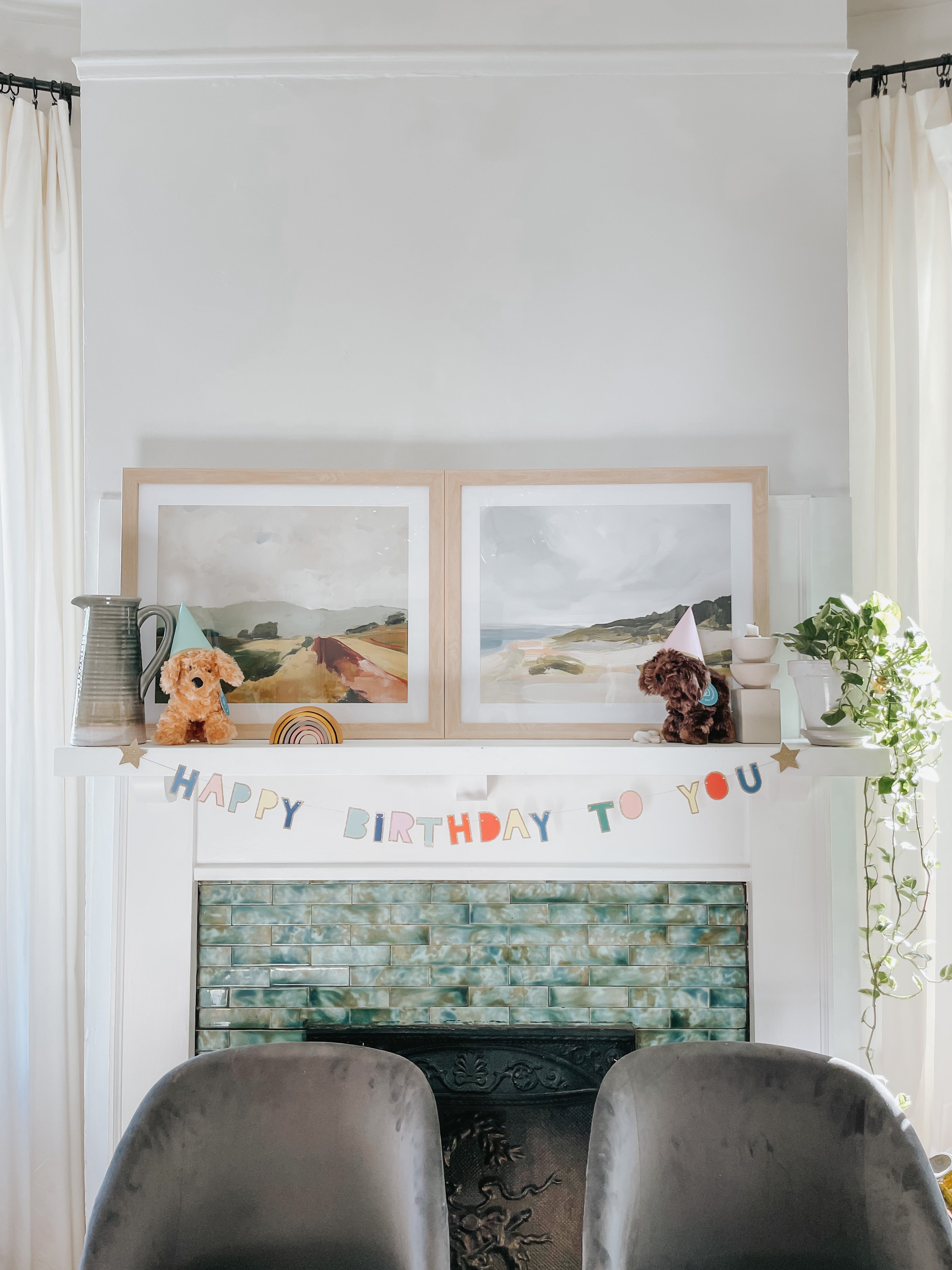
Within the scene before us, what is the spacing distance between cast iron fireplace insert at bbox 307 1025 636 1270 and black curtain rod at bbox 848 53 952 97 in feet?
7.50

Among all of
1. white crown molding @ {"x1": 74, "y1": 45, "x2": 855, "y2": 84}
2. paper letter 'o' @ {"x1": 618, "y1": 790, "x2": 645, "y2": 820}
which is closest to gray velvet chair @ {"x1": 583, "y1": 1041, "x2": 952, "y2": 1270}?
paper letter 'o' @ {"x1": 618, "y1": 790, "x2": 645, "y2": 820}

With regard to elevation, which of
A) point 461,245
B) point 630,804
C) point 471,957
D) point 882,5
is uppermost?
point 882,5

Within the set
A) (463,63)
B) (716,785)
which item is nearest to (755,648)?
(716,785)

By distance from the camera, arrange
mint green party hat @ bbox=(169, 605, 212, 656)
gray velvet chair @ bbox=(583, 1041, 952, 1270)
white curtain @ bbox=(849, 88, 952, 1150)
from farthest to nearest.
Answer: white curtain @ bbox=(849, 88, 952, 1150), mint green party hat @ bbox=(169, 605, 212, 656), gray velvet chair @ bbox=(583, 1041, 952, 1270)

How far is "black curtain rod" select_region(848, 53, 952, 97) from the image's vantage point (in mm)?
2021

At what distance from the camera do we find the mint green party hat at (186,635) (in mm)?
1625

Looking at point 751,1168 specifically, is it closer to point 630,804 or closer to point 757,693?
point 630,804

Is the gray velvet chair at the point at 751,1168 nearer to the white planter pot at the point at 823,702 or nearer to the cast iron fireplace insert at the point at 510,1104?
the cast iron fireplace insert at the point at 510,1104

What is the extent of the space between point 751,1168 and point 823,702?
778 millimetres

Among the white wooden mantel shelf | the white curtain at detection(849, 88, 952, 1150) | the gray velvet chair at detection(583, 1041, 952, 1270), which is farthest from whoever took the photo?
the white curtain at detection(849, 88, 952, 1150)

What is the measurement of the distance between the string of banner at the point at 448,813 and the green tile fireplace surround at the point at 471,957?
13cm

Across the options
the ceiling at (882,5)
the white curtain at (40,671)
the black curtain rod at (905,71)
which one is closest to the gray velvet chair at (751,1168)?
the white curtain at (40,671)

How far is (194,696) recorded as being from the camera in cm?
155

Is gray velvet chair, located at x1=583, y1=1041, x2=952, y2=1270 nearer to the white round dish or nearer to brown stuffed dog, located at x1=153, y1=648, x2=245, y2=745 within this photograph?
the white round dish
